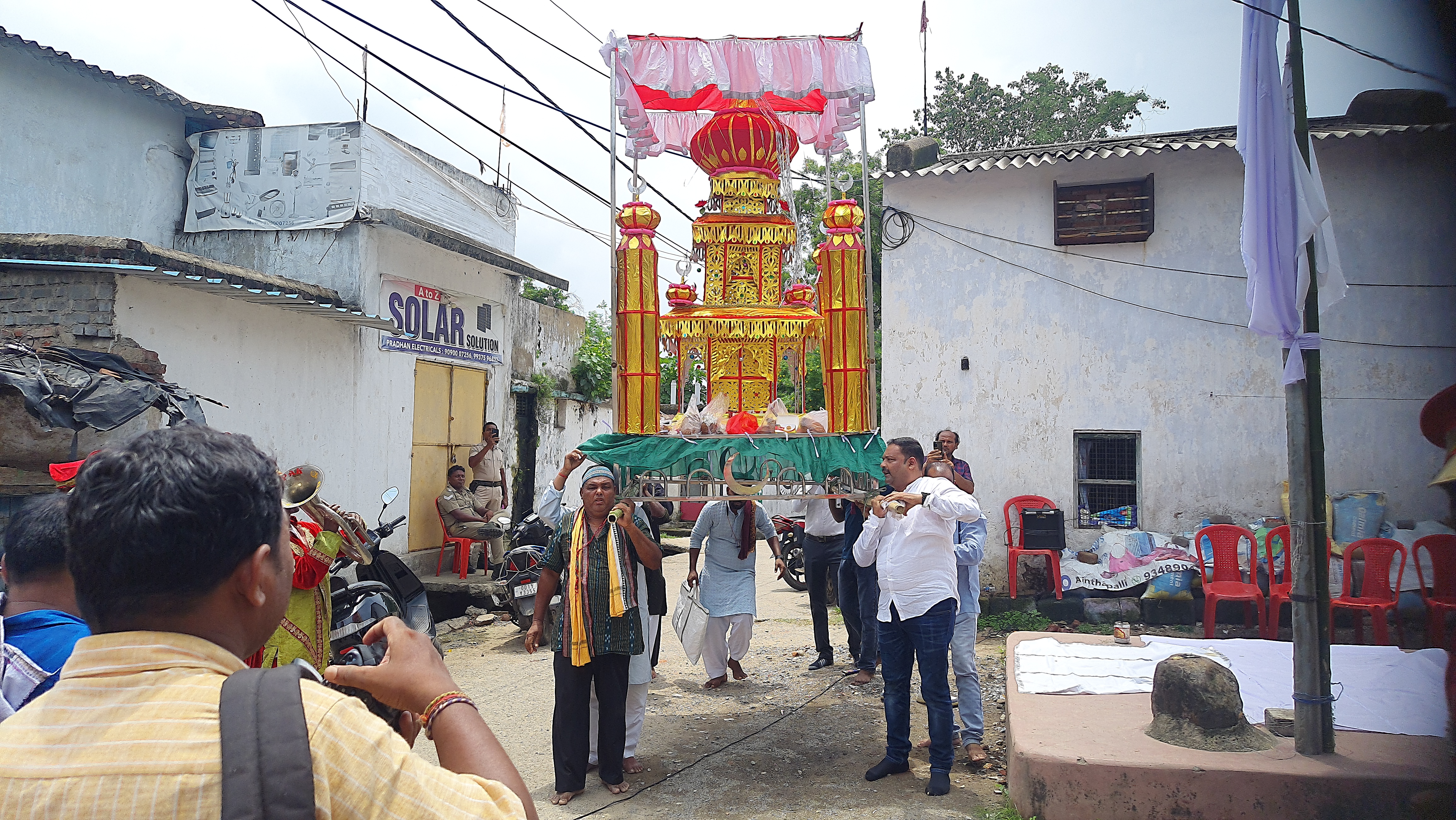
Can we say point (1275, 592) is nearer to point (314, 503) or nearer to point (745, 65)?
point (745, 65)

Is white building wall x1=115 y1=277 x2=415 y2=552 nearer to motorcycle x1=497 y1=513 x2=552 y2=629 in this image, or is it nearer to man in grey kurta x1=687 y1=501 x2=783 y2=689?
motorcycle x1=497 y1=513 x2=552 y2=629

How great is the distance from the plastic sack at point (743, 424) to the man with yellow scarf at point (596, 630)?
2.48ft

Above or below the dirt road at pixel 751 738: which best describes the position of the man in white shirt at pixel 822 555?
above

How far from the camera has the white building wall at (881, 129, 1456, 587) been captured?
9.12 meters

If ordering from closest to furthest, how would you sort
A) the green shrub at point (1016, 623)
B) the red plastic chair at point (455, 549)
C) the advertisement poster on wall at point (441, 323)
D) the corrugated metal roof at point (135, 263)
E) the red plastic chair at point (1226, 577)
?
the corrugated metal roof at point (135, 263) < the red plastic chair at point (1226, 577) < the green shrub at point (1016, 623) < the advertisement poster on wall at point (441, 323) < the red plastic chair at point (455, 549)

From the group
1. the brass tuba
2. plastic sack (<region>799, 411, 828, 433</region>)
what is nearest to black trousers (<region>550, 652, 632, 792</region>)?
the brass tuba

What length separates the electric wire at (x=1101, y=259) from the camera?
916cm

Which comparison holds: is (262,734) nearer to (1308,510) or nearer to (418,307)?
Result: (1308,510)

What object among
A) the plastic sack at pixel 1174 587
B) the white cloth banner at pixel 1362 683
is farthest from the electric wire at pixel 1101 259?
the white cloth banner at pixel 1362 683

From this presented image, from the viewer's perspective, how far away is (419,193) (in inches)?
426

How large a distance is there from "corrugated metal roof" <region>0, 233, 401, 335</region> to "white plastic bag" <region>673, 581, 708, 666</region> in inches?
176

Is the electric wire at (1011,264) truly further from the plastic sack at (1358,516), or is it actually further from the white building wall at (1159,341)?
the plastic sack at (1358,516)

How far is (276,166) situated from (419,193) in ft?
5.26

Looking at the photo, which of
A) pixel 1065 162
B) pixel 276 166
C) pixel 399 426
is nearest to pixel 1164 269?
pixel 1065 162
